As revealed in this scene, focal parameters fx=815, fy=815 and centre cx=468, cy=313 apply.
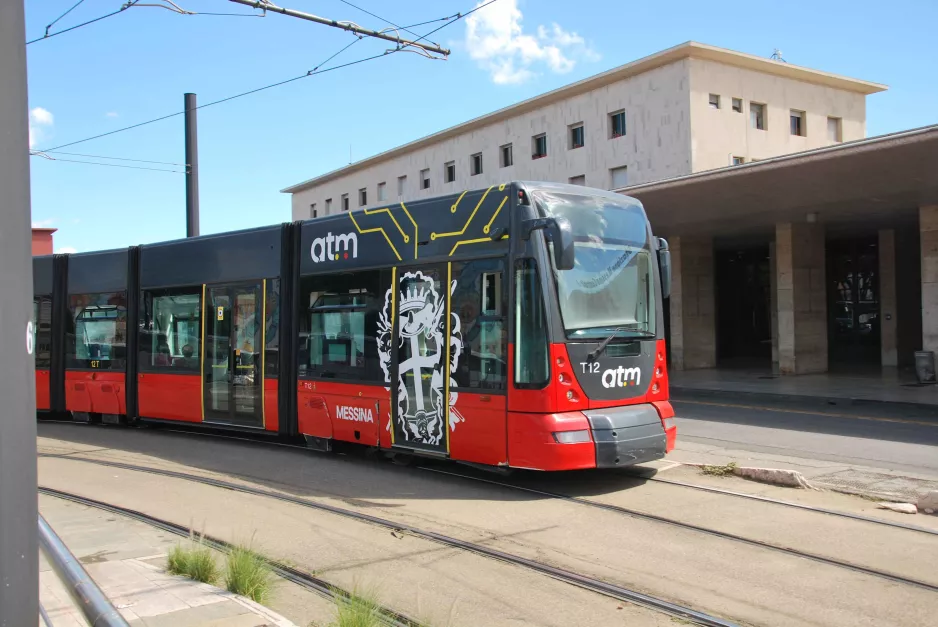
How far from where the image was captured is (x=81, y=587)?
3691 millimetres

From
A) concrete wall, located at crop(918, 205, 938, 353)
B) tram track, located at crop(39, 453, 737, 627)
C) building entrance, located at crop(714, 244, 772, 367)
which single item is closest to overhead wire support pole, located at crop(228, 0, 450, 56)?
tram track, located at crop(39, 453, 737, 627)

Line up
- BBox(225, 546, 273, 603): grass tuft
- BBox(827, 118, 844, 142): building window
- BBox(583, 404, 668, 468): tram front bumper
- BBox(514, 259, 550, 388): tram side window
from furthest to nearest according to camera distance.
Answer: BBox(827, 118, 844, 142): building window < BBox(583, 404, 668, 468): tram front bumper < BBox(514, 259, 550, 388): tram side window < BBox(225, 546, 273, 603): grass tuft

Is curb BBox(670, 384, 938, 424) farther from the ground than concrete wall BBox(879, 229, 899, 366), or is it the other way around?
concrete wall BBox(879, 229, 899, 366)

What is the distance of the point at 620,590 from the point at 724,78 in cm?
3544

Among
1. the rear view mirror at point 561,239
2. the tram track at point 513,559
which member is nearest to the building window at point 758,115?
the rear view mirror at point 561,239

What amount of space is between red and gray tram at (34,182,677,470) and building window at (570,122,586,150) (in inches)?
1192

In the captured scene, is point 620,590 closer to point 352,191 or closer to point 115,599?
point 115,599

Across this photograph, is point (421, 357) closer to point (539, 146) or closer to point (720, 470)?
point (720, 470)

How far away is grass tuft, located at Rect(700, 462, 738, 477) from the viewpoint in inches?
370

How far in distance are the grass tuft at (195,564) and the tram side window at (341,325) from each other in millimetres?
4184

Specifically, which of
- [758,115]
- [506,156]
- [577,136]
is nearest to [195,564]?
[577,136]

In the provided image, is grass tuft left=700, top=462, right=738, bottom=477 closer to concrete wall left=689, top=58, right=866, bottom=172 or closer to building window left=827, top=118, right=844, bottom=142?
concrete wall left=689, top=58, right=866, bottom=172

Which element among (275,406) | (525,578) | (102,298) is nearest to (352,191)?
(102,298)

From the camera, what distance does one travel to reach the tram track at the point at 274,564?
16.2 ft
